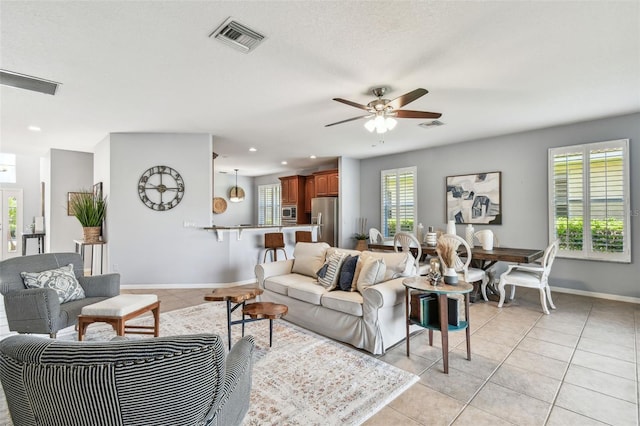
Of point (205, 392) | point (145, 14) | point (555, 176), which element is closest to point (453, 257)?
point (205, 392)

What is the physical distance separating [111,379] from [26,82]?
3664mm

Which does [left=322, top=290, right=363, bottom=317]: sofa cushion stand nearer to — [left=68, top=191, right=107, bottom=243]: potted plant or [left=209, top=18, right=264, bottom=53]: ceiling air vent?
[left=209, top=18, right=264, bottom=53]: ceiling air vent

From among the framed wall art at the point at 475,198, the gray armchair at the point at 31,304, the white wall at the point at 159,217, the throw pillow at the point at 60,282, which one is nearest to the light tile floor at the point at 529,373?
the framed wall art at the point at 475,198

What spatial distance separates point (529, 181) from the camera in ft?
16.9

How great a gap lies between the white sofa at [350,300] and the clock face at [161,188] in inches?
92.0

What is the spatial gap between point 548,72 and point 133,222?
19.6ft

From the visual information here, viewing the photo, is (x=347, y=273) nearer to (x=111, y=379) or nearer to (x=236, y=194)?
(x=111, y=379)

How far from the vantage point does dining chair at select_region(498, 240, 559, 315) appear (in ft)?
12.8

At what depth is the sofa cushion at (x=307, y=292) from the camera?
3.20m

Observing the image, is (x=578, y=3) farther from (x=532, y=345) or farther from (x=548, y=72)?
(x=532, y=345)

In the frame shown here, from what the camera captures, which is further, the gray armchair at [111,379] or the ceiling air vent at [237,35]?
the ceiling air vent at [237,35]

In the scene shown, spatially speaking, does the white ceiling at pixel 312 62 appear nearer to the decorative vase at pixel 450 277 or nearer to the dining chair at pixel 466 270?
the dining chair at pixel 466 270

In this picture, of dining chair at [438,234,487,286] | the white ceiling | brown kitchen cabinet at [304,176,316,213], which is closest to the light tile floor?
dining chair at [438,234,487,286]

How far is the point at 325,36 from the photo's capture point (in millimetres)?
2334
